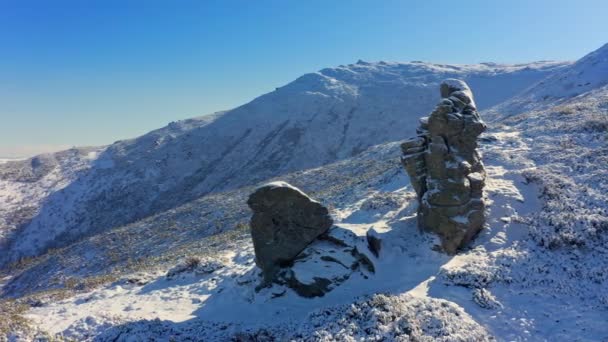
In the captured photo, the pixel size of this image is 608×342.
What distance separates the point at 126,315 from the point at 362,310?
1077cm

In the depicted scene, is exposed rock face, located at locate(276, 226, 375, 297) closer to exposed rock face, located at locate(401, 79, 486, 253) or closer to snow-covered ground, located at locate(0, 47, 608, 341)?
snow-covered ground, located at locate(0, 47, 608, 341)

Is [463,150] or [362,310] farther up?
[463,150]

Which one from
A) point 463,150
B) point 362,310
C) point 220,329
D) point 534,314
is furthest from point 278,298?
point 463,150

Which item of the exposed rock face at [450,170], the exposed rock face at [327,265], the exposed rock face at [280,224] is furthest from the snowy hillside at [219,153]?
the exposed rock face at [450,170]

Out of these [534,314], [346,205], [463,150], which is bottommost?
[534,314]

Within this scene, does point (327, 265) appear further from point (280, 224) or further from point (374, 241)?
point (280, 224)

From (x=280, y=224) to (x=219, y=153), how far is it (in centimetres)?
6821

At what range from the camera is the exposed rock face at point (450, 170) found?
58.7 ft

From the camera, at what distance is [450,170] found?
59.8 ft

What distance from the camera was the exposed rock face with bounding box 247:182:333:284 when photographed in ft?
60.1

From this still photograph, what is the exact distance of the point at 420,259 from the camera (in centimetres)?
1764

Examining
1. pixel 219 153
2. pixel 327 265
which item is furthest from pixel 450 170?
pixel 219 153

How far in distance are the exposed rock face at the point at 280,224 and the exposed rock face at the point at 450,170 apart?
5756mm

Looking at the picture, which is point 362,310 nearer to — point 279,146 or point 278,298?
point 278,298
